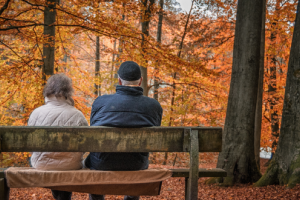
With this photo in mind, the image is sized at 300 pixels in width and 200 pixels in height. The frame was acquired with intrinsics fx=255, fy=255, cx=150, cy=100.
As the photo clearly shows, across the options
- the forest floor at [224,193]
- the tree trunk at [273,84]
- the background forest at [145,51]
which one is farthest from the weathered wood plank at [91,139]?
the tree trunk at [273,84]

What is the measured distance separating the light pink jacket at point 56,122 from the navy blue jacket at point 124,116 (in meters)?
0.21

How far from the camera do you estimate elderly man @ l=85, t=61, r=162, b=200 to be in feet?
7.60

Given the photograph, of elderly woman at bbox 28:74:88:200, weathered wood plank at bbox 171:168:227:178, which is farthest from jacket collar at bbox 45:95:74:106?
weathered wood plank at bbox 171:168:227:178

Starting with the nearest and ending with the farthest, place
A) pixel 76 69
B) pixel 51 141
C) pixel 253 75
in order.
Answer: pixel 51 141
pixel 253 75
pixel 76 69

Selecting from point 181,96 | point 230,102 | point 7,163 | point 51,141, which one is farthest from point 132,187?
point 7,163

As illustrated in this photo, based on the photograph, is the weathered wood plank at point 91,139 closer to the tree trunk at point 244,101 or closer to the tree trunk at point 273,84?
the tree trunk at point 244,101

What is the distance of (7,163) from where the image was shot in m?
10.8

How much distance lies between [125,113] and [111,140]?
0.89 feet

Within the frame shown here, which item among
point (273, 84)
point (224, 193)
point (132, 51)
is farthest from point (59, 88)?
point (273, 84)

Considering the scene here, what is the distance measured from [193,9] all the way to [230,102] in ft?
25.6

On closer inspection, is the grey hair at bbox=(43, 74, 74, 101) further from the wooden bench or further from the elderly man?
the wooden bench

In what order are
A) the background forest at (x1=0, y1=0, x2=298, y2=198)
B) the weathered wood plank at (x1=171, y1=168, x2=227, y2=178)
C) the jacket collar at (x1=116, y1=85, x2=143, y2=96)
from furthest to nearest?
the background forest at (x1=0, y1=0, x2=298, y2=198) < the weathered wood plank at (x1=171, y1=168, x2=227, y2=178) < the jacket collar at (x1=116, y1=85, x2=143, y2=96)

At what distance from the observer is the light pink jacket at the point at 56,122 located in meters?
2.52

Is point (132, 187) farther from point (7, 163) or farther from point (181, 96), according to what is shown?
point (7, 163)
